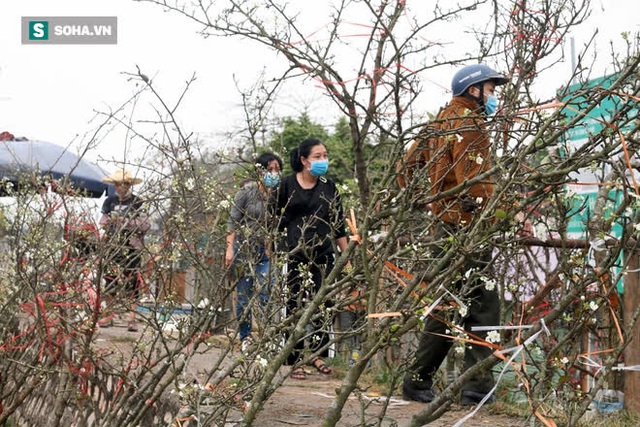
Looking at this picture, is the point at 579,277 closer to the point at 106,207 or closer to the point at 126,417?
the point at 126,417

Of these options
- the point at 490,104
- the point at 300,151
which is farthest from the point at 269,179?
the point at 490,104

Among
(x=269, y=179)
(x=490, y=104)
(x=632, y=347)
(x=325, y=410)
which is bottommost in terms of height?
(x=325, y=410)

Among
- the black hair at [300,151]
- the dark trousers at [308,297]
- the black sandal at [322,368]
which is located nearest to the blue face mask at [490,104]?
the dark trousers at [308,297]

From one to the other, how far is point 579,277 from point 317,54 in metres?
2.53

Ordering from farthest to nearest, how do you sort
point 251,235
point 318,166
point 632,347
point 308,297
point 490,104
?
point 318,166 → point 490,104 → point 632,347 → point 308,297 → point 251,235

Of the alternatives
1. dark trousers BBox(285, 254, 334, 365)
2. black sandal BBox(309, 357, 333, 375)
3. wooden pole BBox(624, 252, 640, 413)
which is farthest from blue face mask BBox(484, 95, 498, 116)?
black sandal BBox(309, 357, 333, 375)

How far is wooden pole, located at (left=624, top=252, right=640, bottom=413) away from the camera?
497 cm

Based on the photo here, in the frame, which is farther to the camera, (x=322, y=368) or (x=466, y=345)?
(x=322, y=368)

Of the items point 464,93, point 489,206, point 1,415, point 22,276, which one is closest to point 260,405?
point 489,206

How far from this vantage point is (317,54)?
5199mm

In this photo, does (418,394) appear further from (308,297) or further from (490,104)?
(490,104)

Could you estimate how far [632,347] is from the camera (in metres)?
5.07

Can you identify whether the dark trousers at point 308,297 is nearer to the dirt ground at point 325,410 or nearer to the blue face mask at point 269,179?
the dirt ground at point 325,410

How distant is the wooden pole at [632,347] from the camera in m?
4.97
